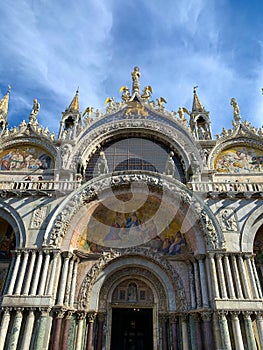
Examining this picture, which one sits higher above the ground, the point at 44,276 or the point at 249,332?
the point at 44,276

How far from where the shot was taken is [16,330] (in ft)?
28.1

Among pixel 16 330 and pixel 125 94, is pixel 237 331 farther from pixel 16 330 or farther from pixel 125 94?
pixel 125 94

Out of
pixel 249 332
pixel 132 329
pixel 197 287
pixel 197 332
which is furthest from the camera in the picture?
pixel 132 329

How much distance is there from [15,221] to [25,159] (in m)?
4.54

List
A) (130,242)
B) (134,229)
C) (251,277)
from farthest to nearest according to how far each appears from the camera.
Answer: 1. (134,229)
2. (130,242)
3. (251,277)

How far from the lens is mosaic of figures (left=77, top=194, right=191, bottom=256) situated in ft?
36.9

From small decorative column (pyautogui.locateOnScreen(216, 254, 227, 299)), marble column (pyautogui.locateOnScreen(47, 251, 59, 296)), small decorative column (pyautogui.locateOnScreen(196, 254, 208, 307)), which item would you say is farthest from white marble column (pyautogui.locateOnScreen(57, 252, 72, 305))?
small decorative column (pyautogui.locateOnScreen(216, 254, 227, 299))

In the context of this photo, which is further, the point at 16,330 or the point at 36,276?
the point at 36,276

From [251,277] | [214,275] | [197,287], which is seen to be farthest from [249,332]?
[197,287]

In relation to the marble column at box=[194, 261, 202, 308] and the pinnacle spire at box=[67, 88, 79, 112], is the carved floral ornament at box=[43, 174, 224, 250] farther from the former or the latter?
the pinnacle spire at box=[67, 88, 79, 112]

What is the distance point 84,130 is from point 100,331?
9.35 meters

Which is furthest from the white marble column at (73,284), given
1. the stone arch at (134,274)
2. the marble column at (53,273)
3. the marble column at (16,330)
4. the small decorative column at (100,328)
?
the marble column at (16,330)

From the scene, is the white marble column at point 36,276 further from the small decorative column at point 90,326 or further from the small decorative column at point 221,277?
the small decorative column at point 221,277

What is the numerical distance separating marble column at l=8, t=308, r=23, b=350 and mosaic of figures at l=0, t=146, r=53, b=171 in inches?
277
